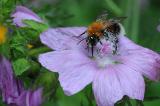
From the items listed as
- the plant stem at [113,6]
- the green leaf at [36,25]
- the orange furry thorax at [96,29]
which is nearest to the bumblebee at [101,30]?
the orange furry thorax at [96,29]

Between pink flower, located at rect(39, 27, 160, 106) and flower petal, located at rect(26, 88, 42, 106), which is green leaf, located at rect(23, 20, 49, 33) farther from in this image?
flower petal, located at rect(26, 88, 42, 106)

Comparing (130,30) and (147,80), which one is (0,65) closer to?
(147,80)

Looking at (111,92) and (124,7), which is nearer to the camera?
→ (111,92)

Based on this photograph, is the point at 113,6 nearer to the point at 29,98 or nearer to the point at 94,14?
the point at 29,98

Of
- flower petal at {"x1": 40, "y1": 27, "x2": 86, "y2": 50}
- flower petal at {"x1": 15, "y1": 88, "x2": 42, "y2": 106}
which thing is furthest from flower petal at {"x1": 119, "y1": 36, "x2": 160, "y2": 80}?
flower petal at {"x1": 15, "y1": 88, "x2": 42, "y2": 106}

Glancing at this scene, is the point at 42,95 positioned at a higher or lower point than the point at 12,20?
lower

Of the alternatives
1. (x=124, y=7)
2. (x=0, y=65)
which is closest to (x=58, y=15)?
(x=124, y=7)
